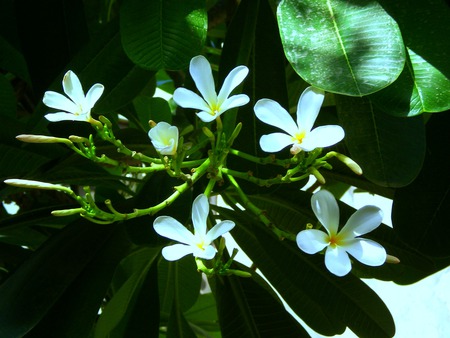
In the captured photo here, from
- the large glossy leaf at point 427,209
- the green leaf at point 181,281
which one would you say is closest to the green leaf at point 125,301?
the green leaf at point 181,281

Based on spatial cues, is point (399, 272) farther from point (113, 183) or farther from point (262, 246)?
point (113, 183)

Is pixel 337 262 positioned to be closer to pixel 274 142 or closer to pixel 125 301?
pixel 274 142

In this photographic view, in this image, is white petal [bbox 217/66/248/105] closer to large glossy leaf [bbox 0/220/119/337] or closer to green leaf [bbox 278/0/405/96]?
green leaf [bbox 278/0/405/96]

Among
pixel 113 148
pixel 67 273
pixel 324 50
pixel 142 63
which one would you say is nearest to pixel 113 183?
pixel 113 148

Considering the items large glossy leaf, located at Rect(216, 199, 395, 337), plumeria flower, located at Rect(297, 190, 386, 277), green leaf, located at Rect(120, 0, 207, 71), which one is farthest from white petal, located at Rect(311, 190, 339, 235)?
large glossy leaf, located at Rect(216, 199, 395, 337)

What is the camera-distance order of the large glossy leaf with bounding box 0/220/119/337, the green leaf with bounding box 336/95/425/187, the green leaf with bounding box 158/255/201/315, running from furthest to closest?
the green leaf with bounding box 158/255/201/315 → the large glossy leaf with bounding box 0/220/119/337 → the green leaf with bounding box 336/95/425/187

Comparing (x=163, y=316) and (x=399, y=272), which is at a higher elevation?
(x=399, y=272)

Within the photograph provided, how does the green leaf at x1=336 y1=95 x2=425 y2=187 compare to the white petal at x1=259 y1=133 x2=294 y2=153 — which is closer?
the white petal at x1=259 y1=133 x2=294 y2=153
